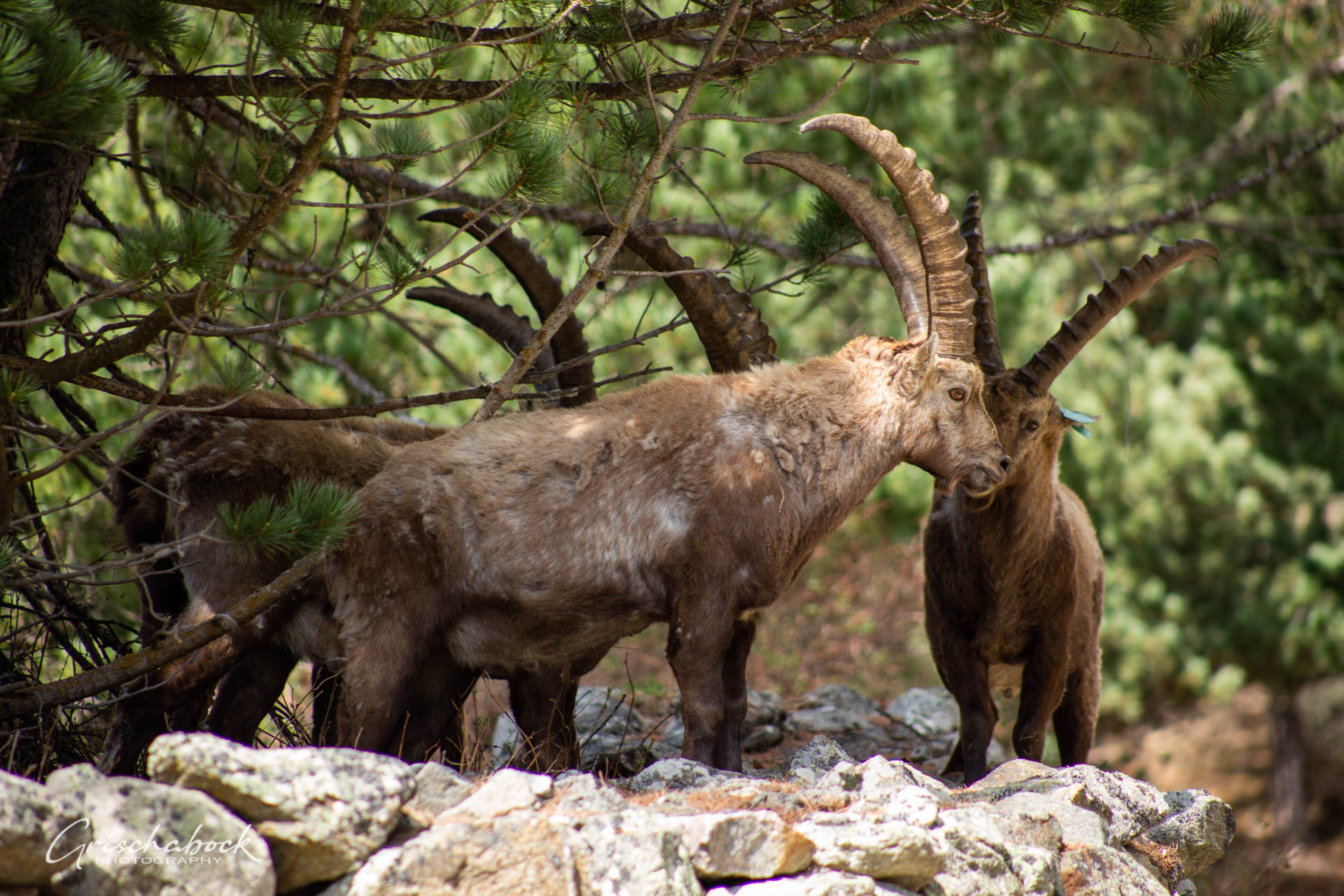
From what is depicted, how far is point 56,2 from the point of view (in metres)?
4.21

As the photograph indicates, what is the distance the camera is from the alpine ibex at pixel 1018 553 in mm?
6383

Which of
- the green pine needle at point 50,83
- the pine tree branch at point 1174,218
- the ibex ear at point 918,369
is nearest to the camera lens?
the green pine needle at point 50,83

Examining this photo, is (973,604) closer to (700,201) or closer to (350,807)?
(350,807)

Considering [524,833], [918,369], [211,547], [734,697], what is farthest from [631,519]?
[211,547]

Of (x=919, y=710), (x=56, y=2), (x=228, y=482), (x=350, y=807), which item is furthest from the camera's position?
(x=919, y=710)

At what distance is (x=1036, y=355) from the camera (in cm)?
644

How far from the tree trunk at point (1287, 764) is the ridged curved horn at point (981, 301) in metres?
13.5

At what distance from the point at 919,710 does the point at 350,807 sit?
6.21 metres

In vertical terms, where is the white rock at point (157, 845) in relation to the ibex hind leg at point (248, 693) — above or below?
above

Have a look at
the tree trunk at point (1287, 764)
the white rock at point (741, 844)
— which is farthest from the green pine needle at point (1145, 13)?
the tree trunk at point (1287, 764)

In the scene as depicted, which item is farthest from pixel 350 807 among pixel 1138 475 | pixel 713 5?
pixel 1138 475

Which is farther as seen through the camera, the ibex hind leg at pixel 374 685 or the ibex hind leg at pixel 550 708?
the ibex hind leg at pixel 550 708

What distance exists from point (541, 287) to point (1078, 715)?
4132 millimetres

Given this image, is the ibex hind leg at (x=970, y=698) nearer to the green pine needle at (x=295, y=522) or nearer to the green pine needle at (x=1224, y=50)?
the green pine needle at (x=1224, y=50)
